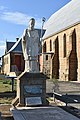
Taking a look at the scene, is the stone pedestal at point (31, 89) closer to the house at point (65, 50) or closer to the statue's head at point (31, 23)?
the statue's head at point (31, 23)

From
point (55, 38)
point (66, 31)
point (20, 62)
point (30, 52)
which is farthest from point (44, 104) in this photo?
point (20, 62)

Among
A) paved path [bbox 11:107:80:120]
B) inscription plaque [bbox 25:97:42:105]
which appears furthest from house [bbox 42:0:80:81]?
paved path [bbox 11:107:80:120]

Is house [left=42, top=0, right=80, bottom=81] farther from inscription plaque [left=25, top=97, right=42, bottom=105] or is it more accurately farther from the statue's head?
inscription plaque [left=25, top=97, right=42, bottom=105]

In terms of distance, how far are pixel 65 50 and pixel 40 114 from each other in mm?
32610

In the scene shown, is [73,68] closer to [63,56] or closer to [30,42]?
[63,56]

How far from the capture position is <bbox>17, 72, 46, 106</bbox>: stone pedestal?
1271 centimetres

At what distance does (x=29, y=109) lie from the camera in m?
11.9

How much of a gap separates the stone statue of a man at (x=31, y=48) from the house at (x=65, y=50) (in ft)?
76.2

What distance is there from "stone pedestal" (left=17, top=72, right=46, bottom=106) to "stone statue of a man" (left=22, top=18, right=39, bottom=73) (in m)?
0.39

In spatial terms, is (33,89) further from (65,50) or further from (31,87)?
(65,50)

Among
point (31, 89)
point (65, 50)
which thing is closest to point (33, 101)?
point (31, 89)

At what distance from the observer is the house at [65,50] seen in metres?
37.7

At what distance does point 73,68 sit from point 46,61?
12.6 metres

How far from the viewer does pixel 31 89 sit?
12883mm
